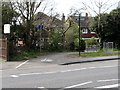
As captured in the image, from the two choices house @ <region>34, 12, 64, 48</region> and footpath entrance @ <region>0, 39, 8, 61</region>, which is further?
house @ <region>34, 12, 64, 48</region>

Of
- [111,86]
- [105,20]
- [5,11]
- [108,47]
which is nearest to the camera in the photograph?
[111,86]

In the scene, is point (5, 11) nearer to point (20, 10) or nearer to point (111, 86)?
point (20, 10)

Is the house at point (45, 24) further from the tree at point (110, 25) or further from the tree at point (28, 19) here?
the tree at point (110, 25)

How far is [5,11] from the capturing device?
87.6 feet

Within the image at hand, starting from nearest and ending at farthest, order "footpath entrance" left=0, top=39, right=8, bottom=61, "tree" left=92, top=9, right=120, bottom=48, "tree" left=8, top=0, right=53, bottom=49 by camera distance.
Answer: "footpath entrance" left=0, top=39, right=8, bottom=61, "tree" left=8, top=0, right=53, bottom=49, "tree" left=92, top=9, right=120, bottom=48

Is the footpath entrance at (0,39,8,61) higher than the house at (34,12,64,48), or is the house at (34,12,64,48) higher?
the house at (34,12,64,48)

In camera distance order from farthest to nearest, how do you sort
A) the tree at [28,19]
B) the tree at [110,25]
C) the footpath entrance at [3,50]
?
1. the tree at [110,25]
2. the tree at [28,19]
3. the footpath entrance at [3,50]

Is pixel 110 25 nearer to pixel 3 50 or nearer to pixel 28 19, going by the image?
pixel 28 19

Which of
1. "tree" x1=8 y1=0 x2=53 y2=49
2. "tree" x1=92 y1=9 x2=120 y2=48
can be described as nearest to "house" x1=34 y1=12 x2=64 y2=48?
"tree" x1=8 y1=0 x2=53 y2=49

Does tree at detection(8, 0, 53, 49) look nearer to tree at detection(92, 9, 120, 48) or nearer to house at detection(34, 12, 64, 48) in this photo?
house at detection(34, 12, 64, 48)

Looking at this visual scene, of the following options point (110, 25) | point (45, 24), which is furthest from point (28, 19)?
point (110, 25)

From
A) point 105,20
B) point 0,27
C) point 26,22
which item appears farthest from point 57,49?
point 105,20

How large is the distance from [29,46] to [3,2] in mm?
6377

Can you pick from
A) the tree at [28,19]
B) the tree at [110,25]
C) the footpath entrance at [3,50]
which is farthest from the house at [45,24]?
the footpath entrance at [3,50]
